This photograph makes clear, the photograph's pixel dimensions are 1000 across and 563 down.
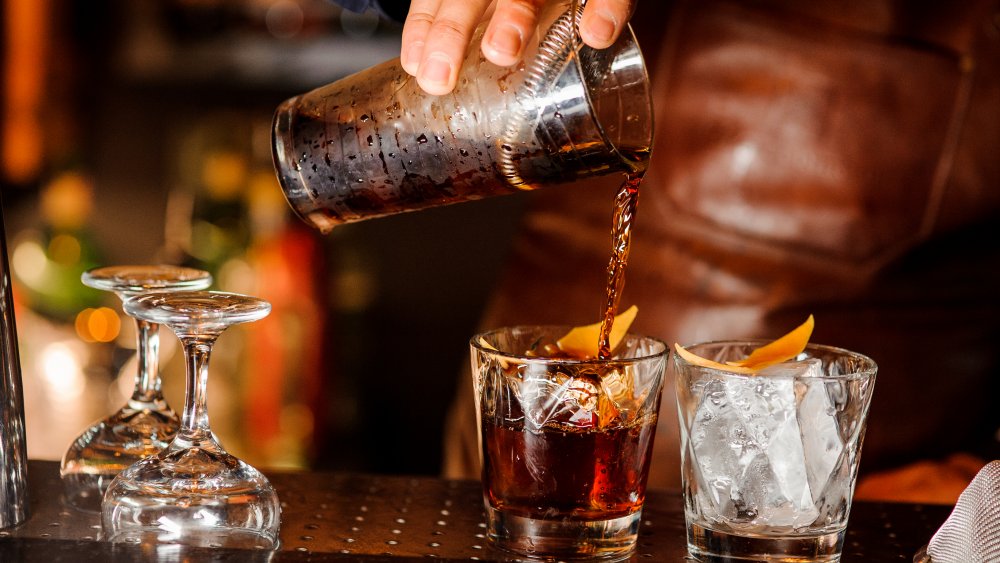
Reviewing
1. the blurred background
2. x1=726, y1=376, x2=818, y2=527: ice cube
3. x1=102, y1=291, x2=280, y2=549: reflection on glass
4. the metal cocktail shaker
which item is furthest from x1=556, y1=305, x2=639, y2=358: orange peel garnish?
the blurred background

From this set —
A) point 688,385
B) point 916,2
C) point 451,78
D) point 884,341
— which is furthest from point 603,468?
point 916,2

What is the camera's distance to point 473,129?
2.65ft

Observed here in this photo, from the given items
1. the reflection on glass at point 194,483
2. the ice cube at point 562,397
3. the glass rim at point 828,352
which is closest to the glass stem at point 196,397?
the reflection on glass at point 194,483

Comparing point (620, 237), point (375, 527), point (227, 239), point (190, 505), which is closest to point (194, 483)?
point (190, 505)

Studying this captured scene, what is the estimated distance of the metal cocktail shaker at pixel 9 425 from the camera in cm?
76

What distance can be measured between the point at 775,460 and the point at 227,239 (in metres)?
1.84

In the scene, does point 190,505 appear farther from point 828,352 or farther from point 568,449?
point 828,352

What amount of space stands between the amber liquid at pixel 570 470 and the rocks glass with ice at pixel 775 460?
0.05 meters

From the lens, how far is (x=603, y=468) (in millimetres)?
723

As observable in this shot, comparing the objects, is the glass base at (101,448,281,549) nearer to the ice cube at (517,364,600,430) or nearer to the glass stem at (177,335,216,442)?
the glass stem at (177,335,216,442)

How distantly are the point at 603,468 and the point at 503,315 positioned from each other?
109 centimetres

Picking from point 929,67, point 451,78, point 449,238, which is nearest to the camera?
point 451,78

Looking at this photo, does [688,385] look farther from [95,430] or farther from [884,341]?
[884,341]

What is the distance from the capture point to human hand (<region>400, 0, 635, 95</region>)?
2.56 ft
